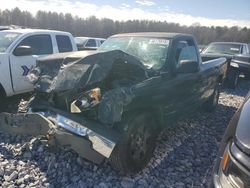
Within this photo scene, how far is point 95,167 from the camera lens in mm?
3719

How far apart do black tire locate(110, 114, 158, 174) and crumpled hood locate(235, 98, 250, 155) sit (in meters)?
1.51

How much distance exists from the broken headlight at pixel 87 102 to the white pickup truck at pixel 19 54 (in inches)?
109

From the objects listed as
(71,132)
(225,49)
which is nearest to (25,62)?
(71,132)

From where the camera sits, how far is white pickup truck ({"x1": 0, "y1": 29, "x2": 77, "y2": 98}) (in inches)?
236

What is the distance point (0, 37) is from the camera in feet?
22.1

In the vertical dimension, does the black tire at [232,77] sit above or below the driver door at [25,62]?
below

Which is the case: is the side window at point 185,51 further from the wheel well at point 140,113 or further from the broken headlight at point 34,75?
the broken headlight at point 34,75

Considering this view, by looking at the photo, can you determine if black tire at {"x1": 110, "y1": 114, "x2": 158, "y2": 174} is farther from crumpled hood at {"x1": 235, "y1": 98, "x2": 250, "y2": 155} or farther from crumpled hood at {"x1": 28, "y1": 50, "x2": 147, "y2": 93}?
crumpled hood at {"x1": 235, "y1": 98, "x2": 250, "y2": 155}

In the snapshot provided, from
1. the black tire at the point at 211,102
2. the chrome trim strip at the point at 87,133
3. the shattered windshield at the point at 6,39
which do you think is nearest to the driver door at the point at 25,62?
the shattered windshield at the point at 6,39

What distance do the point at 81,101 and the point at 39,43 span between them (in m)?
4.20

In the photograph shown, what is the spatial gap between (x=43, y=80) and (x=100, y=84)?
85cm

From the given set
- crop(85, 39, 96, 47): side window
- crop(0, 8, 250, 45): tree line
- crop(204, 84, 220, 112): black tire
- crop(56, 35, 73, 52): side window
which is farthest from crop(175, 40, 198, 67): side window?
crop(0, 8, 250, 45): tree line

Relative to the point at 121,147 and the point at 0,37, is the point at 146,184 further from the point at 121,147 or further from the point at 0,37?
the point at 0,37

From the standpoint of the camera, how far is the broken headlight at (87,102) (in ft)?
10.9
